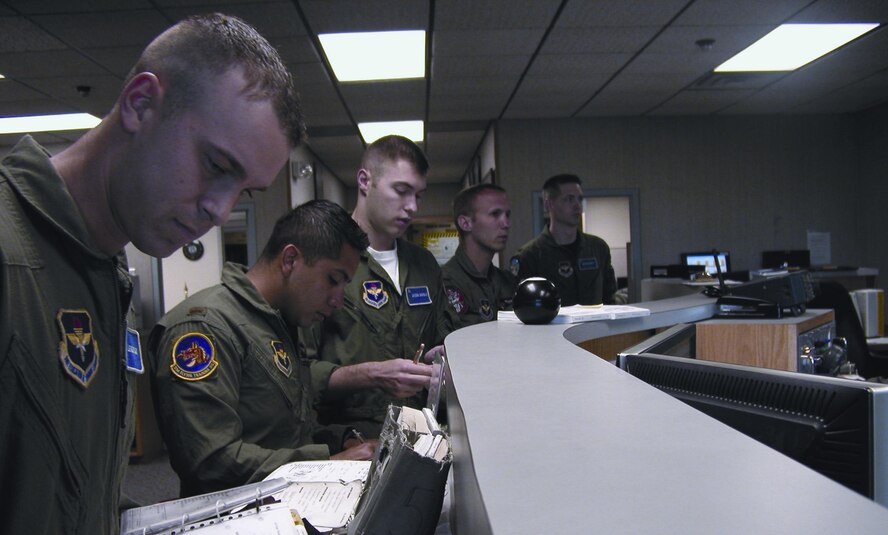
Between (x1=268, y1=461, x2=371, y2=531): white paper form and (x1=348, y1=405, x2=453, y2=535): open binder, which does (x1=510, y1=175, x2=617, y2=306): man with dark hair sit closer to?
(x1=268, y1=461, x2=371, y2=531): white paper form

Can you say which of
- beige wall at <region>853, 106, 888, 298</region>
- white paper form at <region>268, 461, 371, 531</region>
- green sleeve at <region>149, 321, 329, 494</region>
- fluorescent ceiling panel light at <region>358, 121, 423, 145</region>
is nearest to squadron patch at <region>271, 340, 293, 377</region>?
green sleeve at <region>149, 321, 329, 494</region>

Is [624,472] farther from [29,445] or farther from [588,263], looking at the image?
[588,263]

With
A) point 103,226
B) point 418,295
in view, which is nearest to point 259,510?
point 103,226

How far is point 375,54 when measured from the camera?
404 centimetres

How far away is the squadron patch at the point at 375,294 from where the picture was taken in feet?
6.27

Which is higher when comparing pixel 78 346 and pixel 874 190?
pixel 874 190

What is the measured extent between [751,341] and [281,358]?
1149mm

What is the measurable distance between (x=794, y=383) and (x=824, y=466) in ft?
0.26

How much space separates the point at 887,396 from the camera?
506 millimetres

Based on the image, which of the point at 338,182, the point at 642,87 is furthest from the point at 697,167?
the point at 338,182

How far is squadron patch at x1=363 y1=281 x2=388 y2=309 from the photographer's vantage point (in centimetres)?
191

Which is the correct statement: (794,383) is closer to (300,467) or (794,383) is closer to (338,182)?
(300,467)

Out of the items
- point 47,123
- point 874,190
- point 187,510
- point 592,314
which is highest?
point 47,123

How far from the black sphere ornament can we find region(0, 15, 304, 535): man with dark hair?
2.00ft
